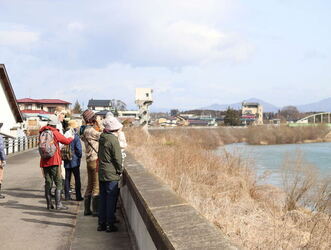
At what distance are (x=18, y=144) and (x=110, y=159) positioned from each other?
63.6 feet

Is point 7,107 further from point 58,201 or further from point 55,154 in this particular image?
point 55,154

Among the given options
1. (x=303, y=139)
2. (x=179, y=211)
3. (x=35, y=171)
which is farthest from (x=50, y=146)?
(x=303, y=139)

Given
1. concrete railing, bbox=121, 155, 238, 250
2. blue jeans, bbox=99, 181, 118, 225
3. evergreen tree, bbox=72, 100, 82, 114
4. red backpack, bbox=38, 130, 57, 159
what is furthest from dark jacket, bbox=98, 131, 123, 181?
evergreen tree, bbox=72, 100, 82, 114

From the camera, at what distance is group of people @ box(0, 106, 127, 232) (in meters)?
4.91

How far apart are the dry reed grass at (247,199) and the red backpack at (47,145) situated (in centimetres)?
222

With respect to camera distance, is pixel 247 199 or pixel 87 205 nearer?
pixel 87 205

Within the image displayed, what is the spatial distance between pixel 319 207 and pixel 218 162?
6033 mm

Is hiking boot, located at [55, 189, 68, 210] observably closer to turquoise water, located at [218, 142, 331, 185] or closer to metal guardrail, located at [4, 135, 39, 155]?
turquoise water, located at [218, 142, 331, 185]

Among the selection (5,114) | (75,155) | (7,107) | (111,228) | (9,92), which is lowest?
(111,228)

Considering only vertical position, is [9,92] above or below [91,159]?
above

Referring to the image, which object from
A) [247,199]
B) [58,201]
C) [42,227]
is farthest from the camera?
[247,199]

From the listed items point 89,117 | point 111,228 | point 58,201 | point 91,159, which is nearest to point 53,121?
point 89,117

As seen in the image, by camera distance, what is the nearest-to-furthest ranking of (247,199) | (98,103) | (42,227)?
1. (42,227)
2. (247,199)
3. (98,103)

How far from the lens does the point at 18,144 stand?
73.6 feet
